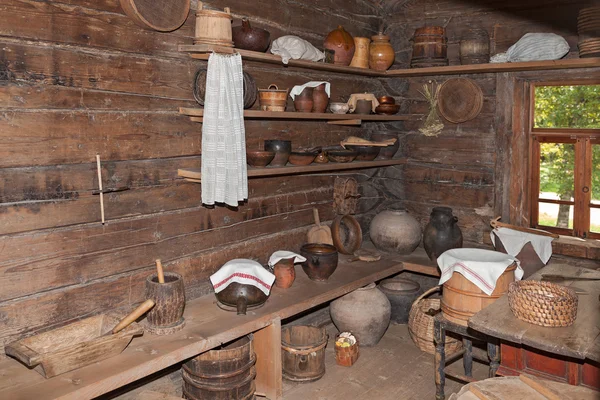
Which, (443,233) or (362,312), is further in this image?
(443,233)

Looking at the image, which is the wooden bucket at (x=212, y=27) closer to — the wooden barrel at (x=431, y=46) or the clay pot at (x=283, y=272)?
the clay pot at (x=283, y=272)

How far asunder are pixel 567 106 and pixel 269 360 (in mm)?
2940

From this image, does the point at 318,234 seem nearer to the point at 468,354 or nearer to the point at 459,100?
the point at 468,354

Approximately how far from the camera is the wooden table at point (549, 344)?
2637mm

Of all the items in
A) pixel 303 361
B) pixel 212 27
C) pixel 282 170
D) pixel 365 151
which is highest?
pixel 212 27

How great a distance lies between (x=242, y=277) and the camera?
3527 millimetres

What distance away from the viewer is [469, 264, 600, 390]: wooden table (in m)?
2.64

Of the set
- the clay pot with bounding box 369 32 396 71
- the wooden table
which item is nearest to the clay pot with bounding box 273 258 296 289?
the wooden table

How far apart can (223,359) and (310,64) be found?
2153mm

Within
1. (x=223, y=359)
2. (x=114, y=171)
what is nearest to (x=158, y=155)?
(x=114, y=171)

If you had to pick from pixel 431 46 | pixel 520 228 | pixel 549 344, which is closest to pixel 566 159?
pixel 520 228

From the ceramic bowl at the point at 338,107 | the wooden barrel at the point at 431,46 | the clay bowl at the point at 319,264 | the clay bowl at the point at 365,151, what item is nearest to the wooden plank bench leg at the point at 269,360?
the clay bowl at the point at 319,264

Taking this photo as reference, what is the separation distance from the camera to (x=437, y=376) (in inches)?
141

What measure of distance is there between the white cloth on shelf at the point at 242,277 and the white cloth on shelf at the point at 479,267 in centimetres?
111
